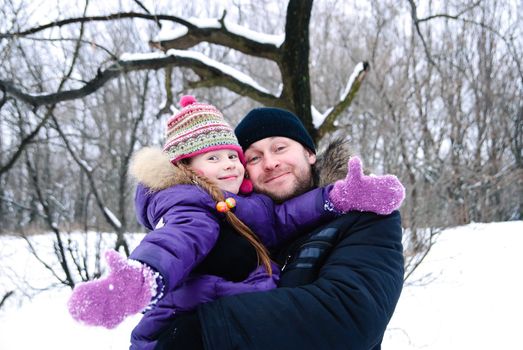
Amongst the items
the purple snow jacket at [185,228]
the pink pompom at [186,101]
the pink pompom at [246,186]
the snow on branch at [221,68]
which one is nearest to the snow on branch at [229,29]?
the snow on branch at [221,68]

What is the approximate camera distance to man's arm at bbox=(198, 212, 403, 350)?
44.0 inches

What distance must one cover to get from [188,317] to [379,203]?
73 cm

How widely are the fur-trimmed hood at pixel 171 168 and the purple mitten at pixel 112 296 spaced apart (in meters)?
0.64

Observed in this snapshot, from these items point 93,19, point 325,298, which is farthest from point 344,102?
point 325,298

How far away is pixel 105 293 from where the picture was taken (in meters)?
0.96

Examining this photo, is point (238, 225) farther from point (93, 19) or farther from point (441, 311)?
point (441, 311)

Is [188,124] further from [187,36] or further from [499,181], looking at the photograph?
[499,181]

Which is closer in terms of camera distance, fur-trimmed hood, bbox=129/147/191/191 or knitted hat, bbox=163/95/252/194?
fur-trimmed hood, bbox=129/147/191/191

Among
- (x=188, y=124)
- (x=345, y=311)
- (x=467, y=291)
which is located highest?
(x=188, y=124)

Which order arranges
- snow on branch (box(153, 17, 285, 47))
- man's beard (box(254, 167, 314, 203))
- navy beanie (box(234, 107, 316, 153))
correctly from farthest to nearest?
snow on branch (box(153, 17, 285, 47))
navy beanie (box(234, 107, 316, 153))
man's beard (box(254, 167, 314, 203))

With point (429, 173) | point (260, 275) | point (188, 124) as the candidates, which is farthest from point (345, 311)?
point (429, 173)

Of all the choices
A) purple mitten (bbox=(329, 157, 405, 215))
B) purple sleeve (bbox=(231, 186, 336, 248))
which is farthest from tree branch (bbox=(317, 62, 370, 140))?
purple mitten (bbox=(329, 157, 405, 215))

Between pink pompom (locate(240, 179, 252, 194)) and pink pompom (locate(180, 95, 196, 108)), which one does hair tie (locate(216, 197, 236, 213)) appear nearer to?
pink pompom (locate(240, 179, 252, 194))

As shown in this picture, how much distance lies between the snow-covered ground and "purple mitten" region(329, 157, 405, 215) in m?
3.43
